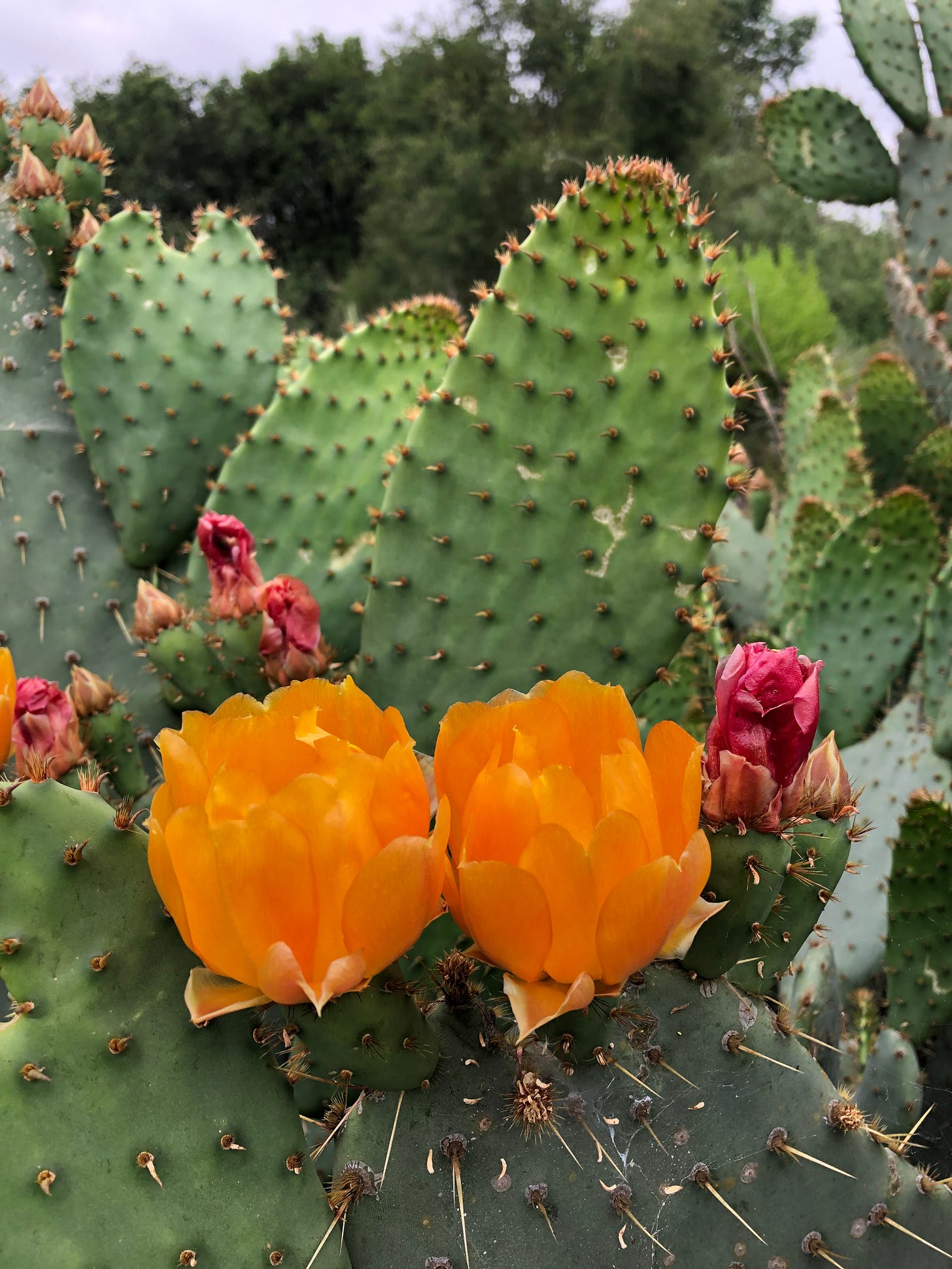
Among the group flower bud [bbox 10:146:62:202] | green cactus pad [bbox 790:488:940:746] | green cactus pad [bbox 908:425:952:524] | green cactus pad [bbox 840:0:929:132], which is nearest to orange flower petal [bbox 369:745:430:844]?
flower bud [bbox 10:146:62:202]

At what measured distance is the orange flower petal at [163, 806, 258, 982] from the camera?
0.43 metres

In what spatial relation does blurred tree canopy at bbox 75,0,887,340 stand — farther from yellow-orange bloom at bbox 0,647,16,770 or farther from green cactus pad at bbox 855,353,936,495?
yellow-orange bloom at bbox 0,647,16,770

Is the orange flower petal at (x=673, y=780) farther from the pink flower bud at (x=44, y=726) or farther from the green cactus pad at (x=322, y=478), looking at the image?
the green cactus pad at (x=322, y=478)

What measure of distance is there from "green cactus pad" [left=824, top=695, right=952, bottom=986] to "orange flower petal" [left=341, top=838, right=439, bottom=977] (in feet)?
3.34

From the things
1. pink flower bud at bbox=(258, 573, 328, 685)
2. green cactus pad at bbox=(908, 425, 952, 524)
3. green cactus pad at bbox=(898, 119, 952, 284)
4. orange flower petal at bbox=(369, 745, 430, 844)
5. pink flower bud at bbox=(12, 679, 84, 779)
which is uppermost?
green cactus pad at bbox=(898, 119, 952, 284)

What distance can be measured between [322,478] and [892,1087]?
111cm

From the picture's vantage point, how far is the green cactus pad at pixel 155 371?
56.7 inches

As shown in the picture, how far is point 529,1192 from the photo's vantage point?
0.55m

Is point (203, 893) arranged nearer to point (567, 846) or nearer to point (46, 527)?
point (567, 846)

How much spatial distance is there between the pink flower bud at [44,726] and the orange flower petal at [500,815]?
516 mm

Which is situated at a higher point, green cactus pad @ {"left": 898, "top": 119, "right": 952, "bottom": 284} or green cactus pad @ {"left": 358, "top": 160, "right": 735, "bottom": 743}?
green cactus pad @ {"left": 898, "top": 119, "right": 952, "bottom": 284}

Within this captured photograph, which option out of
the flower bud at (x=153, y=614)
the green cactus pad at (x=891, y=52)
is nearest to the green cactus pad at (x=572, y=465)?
the flower bud at (x=153, y=614)

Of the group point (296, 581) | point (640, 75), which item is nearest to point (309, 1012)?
point (296, 581)

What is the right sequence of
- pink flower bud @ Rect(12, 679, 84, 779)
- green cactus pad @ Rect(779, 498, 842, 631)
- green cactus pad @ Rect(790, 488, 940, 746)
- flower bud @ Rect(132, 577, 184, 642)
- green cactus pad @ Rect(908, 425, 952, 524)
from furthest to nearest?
green cactus pad @ Rect(908, 425, 952, 524), green cactus pad @ Rect(779, 498, 842, 631), green cactus pad @ Rect(790, 488, 940, 746), flower bud @ Rect(132, 577, 184, 642), pink flower bud @ Rect(12, 679, 84, 779)
